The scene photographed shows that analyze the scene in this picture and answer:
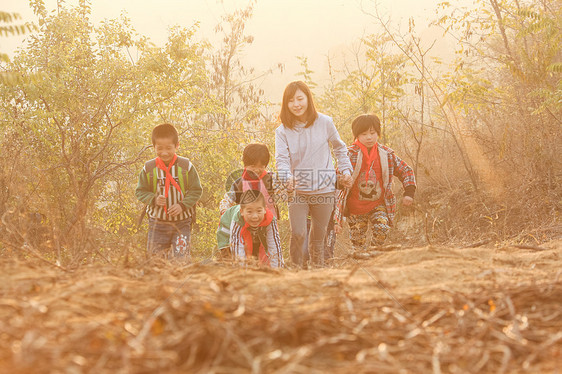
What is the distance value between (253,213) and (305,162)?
665mm

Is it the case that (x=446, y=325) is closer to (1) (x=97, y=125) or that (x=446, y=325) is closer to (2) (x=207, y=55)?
(1) (x=97, y=125)

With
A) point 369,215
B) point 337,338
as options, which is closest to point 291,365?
point 337,338

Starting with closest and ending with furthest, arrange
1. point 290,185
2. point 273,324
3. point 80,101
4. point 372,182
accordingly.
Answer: point 273,324
point 290,185
point 372,182
point 80,101

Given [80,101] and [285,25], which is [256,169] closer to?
[80,101]

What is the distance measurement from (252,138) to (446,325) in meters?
10.1

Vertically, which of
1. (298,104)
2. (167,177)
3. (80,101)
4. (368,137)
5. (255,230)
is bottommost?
(255,230)

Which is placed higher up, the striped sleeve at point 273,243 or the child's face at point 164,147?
the child's face at point 164,147

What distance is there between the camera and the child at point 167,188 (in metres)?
5.05

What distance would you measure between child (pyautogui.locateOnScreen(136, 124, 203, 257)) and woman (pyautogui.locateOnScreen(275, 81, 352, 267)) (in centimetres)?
95

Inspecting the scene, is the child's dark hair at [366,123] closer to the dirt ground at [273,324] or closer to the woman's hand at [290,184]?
the woman's hand at [290,184]

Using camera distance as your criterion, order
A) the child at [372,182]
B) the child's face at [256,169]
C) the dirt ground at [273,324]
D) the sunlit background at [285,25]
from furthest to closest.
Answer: the sunlit background at [285,25]
the child at [372,182]
the child's face at [256,169]
the dirt ground at [273,324]

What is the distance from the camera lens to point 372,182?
5.43 meters

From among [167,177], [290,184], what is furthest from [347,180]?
[167,177]

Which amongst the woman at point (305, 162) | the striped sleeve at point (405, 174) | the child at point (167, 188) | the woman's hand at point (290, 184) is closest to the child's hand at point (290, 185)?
the woman's hand at point (290, 184)
